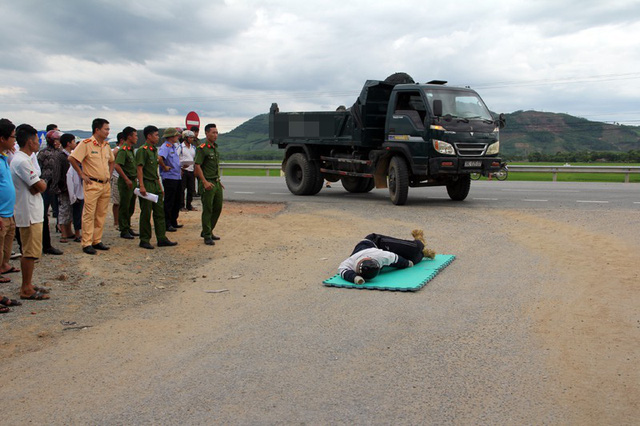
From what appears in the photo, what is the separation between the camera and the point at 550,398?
4098mm

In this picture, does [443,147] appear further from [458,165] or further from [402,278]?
[402,278]

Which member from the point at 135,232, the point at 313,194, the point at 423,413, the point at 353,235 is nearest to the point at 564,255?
the point at 353,235

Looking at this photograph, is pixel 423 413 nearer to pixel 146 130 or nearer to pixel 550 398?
pixel 550 398

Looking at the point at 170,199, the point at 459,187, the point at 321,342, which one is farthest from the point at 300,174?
the point at 321,342

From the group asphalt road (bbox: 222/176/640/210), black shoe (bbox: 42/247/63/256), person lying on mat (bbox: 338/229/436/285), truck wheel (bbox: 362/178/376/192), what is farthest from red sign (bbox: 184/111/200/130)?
person lying on mat (bbox: 338/229/436/285)

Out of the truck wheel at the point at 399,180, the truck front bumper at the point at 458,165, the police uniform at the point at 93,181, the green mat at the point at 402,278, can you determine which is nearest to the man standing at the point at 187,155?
the police uniform at the point at 93,181

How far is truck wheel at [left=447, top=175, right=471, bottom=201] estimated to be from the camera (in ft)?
53.9

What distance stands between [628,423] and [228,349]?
297 cm

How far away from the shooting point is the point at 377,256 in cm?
778

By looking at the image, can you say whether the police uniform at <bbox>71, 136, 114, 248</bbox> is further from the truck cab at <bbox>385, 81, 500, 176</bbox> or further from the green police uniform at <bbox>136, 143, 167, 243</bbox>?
the truck cab at <bbox>385, 81, 500, 176</bbox>

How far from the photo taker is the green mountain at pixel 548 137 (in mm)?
104394

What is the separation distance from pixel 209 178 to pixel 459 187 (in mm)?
8287

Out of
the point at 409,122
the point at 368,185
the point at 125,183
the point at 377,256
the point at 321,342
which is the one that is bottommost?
the point at 321,342

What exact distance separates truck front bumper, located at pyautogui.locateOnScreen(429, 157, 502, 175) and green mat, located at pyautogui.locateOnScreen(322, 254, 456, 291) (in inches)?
245
